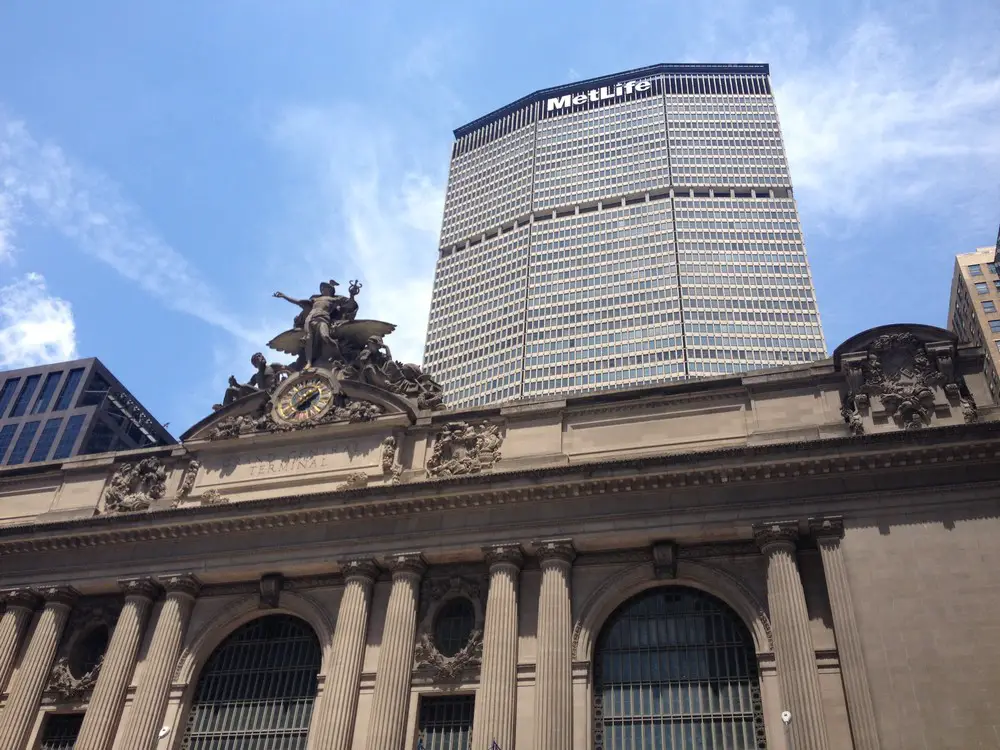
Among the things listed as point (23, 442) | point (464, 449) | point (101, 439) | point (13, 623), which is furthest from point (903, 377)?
point (23, 442)

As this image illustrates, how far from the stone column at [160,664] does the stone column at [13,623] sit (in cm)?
643

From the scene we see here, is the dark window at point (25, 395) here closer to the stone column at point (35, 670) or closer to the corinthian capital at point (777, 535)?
the stone column at point (35, 670)

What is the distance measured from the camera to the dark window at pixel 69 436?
319 feet

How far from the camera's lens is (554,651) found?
2939 cm

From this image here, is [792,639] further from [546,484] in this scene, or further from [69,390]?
[69,390]

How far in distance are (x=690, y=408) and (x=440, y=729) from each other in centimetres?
1469

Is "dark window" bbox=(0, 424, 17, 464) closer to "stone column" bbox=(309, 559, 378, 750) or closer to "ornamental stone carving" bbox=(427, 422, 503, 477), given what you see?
"ornamental stone carving" bbox=(427, 422, 503, 477)

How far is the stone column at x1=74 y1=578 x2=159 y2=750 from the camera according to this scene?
32.4 meters

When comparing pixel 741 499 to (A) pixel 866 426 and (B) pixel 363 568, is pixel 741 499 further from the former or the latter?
(B) pixel 363 568

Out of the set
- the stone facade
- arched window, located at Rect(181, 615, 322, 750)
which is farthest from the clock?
arched window, located at Rect(181, 615, 322, 750)

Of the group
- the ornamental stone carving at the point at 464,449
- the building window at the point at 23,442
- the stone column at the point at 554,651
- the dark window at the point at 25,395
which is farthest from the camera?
the dark window at the point at 25,395

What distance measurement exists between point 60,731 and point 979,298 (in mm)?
103533

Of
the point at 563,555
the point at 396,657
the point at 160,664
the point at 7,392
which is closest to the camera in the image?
the point at 396,657

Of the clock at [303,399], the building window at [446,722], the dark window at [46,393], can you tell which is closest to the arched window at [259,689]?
the building window at [446,722]
